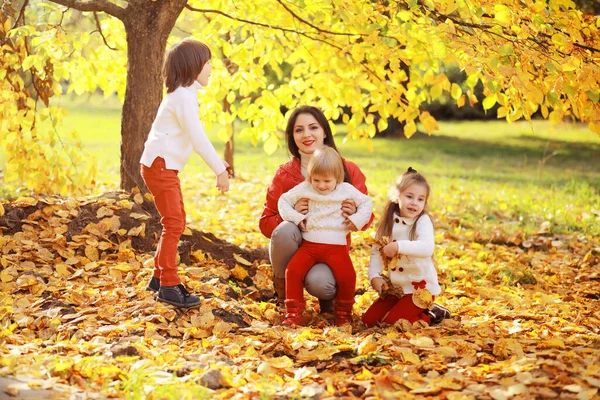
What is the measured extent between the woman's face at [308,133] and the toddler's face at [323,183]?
1.24ft

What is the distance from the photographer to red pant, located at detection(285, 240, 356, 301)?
13.3 ft

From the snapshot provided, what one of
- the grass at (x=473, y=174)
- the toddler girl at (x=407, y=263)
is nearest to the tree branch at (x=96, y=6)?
the grass at (x=473, y=174)

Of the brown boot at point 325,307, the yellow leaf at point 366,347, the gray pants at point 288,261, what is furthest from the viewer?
the brown boot at point 325,307

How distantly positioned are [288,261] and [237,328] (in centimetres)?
53

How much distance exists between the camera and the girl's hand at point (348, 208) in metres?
4.05

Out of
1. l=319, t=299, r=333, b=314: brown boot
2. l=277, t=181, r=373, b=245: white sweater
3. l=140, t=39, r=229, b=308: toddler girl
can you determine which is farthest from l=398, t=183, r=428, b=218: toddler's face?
l=140, t=39, r=229, b=308: toddler girl

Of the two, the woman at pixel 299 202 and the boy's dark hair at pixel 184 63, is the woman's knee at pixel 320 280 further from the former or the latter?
the boy's dark hair at pixel 184 63

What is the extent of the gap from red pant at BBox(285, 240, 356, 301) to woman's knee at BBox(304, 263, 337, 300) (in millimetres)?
28

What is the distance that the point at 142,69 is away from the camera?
210 inches

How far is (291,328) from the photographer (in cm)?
391

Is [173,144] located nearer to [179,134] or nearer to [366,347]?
[179,134]

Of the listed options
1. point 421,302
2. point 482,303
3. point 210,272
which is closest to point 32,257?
point 210,272

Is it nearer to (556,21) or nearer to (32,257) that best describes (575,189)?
(556,21)

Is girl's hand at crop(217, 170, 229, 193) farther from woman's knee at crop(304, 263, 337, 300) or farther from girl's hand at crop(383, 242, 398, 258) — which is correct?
girl's hand at crop(383, 242, 398, 258)
